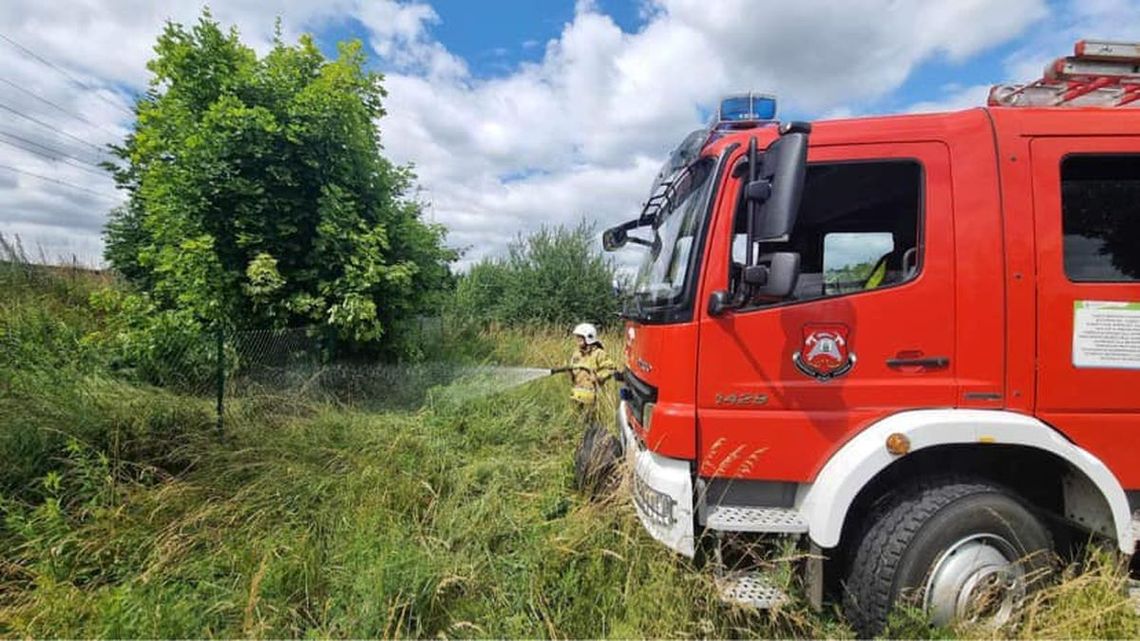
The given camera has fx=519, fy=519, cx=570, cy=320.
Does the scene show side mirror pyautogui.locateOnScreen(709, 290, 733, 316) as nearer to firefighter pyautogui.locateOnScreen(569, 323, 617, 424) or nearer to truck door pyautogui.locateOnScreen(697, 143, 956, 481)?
truck door pyautogui.locateOnScreen(697, 143, 956, 481)

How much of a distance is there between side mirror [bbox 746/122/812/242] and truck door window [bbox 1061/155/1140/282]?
53.4 inches

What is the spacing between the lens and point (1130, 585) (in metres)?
2.45

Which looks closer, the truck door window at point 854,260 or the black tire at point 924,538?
the black tire at point 924,538

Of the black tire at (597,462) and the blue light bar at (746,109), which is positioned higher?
the blue light bar at (746,109)

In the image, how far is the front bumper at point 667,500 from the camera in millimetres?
2389

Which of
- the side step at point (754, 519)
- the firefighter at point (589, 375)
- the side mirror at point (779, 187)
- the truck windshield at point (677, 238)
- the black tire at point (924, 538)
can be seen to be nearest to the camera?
the side mirror at point (779, 187)

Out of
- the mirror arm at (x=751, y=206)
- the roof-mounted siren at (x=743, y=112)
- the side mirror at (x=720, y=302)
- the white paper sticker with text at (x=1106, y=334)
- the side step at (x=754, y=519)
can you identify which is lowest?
the side step at (x=754, y=519)

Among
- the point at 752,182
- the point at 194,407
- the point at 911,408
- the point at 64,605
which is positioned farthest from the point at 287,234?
the point at 911,408

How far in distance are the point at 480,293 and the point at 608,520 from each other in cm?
1269

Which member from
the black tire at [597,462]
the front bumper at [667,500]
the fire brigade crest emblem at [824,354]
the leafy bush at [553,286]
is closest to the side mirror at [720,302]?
the fire brigade crest emblem at [824,354]

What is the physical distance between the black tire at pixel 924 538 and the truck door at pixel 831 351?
408 millimetres

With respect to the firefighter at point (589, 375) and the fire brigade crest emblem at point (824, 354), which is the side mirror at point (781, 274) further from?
the firefighter at point (589, 375)

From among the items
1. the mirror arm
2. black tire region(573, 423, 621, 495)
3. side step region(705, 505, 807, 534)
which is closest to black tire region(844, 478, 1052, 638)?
side step region(705, 505, 807, 534)

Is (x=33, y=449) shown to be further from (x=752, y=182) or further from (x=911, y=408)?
(x=911, y=408)
